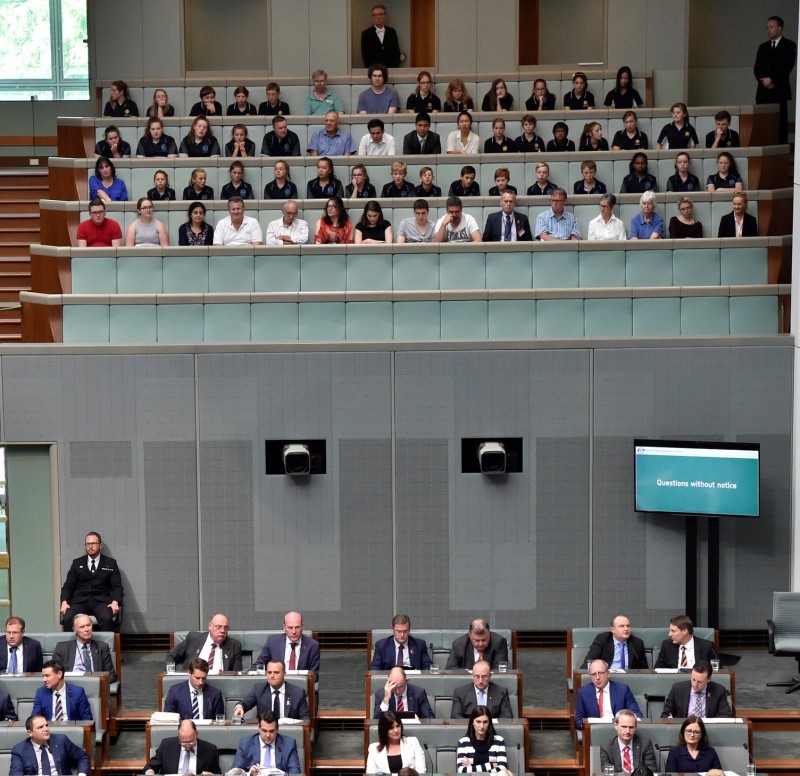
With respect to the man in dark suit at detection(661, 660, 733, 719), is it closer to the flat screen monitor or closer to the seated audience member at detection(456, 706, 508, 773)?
the seated audience member at detection(456, 706, 508, 773)

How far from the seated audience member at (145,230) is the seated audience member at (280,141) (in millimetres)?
1842

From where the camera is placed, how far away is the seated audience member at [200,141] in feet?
42.8

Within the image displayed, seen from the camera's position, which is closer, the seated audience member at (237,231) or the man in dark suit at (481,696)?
the man in dark suit at (481,696)

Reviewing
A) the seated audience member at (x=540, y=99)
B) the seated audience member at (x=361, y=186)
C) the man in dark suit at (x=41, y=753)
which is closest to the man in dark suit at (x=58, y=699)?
the man in dark suit at (x=41, y=753)

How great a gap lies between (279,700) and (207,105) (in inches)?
286

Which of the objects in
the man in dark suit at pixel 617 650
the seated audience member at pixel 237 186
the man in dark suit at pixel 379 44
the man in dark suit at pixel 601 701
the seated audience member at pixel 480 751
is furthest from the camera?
the man in dark suit at pixel 379 44

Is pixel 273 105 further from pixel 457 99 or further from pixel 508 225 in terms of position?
pixel 508 225

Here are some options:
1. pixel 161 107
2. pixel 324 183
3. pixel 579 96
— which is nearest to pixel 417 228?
pixel 324 183

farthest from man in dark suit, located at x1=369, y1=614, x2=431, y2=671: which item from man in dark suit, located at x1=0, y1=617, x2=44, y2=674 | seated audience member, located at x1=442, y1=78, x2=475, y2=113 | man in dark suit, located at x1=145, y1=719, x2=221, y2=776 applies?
seated audience member, located at x1=442, y1=78, x2=475, y2=113

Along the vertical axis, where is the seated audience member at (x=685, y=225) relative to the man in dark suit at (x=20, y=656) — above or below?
above

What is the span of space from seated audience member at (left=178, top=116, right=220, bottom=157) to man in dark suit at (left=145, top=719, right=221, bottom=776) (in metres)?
6.61

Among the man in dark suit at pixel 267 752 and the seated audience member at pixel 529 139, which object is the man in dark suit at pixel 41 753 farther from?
the seated audience member at pixel 529 139

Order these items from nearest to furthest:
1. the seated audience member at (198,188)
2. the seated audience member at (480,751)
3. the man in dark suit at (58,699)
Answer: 1. the seated audience member at (480,751)
2. the man in dark suit at (58,699)
3. the seated audience member at (198,188)

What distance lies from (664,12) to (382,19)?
3.27m
